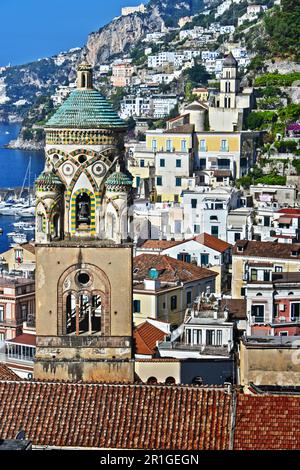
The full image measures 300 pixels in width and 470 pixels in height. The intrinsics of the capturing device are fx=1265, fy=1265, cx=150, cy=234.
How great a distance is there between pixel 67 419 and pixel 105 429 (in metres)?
0.62

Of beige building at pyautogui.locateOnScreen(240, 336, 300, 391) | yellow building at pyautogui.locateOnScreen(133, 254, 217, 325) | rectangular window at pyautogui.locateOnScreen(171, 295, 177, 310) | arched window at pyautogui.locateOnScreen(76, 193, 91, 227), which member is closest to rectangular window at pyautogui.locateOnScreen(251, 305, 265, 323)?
yellow building at pyautogui.locateOnScreen(133, 254, 217, 325)

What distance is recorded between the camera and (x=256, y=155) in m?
66.7

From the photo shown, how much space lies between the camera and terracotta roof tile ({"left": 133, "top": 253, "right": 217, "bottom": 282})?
3775cm

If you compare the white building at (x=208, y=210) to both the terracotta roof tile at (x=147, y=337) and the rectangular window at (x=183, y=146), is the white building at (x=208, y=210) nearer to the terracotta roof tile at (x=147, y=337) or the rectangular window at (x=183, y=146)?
the rectangular window at (x=183, y=146)

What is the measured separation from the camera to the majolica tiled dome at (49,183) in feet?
66.5

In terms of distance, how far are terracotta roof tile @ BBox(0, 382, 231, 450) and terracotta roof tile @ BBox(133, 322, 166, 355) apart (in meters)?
9.83

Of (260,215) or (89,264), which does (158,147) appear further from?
(89,264)

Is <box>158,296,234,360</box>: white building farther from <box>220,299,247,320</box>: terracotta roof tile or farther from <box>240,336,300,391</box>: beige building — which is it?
<box>240,336,300,391</box>: beige building

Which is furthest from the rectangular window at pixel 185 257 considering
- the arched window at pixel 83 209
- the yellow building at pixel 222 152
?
the arched window at pixel 83 209

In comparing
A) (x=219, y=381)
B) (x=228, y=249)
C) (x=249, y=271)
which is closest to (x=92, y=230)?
(x=219, y=381)

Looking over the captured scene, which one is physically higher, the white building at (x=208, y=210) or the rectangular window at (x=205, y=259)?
the white building at (x=208, y=210)

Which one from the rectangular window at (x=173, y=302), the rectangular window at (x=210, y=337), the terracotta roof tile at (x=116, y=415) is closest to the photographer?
the terracotta roof tile at (x=116, y=415)

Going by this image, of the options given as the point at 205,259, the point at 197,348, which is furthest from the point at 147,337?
the point at 205,259

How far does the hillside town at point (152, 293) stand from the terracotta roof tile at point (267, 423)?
0.02 meters
